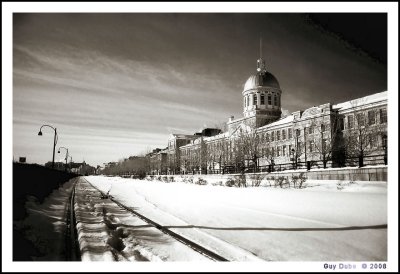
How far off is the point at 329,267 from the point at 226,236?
2.69 m

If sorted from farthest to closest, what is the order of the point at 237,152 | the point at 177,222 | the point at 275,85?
1. the point at 275,85
2. the point at 237,152
3. the point at 177,222

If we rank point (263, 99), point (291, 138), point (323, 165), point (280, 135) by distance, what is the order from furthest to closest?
point (263, 99)
point (280, 135)
point (291, 138)
point (323, 165)

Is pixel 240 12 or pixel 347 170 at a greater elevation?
pixel 240 12

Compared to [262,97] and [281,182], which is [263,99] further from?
[281,182]

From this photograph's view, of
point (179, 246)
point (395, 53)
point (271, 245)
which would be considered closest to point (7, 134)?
point (179, 246)

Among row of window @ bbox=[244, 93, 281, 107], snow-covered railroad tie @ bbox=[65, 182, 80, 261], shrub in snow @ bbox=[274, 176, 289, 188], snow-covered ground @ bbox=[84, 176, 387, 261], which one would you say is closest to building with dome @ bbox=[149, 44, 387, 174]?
row of window @ bbox=[244, 93, 281, 107]

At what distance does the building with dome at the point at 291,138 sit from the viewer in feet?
115

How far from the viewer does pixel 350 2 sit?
752 cm

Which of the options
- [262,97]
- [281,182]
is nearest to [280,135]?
[262,97]

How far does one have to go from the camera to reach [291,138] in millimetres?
54562

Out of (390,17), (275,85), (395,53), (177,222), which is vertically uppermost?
(275,85)

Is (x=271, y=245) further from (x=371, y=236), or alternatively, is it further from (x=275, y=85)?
(x=275, y=85)

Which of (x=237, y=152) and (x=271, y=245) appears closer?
(x=271, y=245)

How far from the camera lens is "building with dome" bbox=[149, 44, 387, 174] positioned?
35.0m
